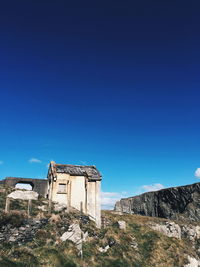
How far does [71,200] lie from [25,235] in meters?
10.2

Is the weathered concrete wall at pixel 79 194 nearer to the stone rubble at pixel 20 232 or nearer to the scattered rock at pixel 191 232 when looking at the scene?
the stone rubble at pixel 20 232

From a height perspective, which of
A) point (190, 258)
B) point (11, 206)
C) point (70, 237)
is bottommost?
point (190, 258)

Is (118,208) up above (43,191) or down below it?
below

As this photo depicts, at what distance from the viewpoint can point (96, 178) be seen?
2902 centimetres

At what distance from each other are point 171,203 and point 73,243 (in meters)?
39.9

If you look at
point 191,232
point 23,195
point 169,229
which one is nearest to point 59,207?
point 23,195

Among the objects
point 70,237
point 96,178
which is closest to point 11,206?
point 70,237

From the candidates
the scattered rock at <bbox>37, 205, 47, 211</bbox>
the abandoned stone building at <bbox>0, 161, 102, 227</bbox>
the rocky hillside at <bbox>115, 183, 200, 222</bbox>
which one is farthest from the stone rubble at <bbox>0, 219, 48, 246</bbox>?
the rocky hillside at <bbox>115, 183, 200, 222</bbox>

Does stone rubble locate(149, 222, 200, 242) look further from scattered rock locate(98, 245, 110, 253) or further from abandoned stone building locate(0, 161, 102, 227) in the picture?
scattered rock locate(98, 245, 110, 253)

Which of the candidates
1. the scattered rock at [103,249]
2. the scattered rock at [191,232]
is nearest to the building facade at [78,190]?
the scattered rock at [103,249]

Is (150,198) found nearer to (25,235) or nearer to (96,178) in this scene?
(96,178)

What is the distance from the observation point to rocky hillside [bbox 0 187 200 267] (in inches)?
592

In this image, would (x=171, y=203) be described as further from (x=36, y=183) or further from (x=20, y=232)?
(x=20, y=232)

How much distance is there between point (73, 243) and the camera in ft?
62.5
